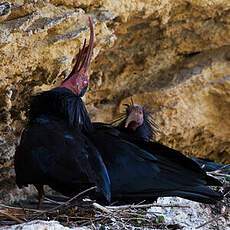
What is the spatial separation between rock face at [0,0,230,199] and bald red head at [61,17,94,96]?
56mm

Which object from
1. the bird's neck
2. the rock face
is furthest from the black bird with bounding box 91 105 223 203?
the rock face

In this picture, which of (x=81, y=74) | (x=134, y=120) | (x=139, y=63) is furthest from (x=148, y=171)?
(x=139, y=63)

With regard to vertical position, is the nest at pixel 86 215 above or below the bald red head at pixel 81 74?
below

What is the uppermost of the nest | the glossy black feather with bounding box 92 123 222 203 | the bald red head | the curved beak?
the bald red head

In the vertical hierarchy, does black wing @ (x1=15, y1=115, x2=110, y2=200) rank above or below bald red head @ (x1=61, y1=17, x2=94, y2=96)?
below

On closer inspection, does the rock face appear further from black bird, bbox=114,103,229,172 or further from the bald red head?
black bird, bbox=114,103,229,172

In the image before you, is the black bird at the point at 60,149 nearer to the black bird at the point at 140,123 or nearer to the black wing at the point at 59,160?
the black wing at the point at 59,160

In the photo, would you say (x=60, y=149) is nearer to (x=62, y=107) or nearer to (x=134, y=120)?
(x=62, y=107)

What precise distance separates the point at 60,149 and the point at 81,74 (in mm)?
477

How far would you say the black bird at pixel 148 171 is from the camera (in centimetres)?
297

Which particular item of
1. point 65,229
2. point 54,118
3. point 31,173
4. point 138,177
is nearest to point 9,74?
point 54,118

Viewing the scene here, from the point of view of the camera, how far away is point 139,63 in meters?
3.99

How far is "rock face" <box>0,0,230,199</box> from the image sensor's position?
11.0ft

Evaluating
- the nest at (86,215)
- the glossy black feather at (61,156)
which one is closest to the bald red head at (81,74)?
the glossy black feather at (61,156)
